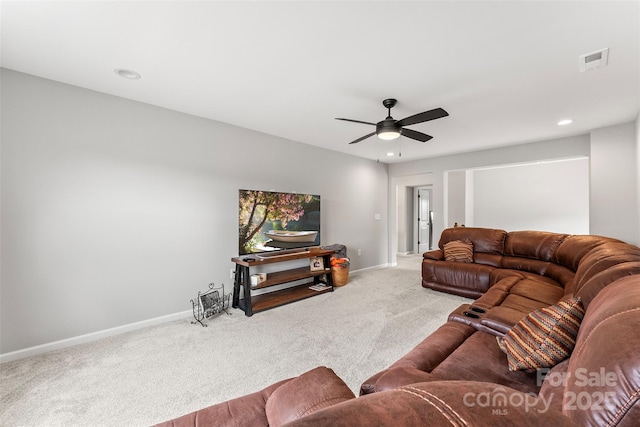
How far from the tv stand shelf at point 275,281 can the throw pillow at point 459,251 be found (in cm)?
188

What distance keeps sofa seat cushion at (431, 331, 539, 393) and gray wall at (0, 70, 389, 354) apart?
2.95 meters

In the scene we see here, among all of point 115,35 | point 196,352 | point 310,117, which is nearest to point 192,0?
point 115,35

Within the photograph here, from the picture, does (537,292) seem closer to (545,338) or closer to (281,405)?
(545,338)

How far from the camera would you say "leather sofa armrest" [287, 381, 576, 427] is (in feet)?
1.30

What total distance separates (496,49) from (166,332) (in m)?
3.92

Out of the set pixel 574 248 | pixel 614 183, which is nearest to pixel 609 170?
pixel 614 183

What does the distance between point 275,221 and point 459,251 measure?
2919 mm

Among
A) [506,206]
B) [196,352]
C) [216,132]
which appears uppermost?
[216,132]

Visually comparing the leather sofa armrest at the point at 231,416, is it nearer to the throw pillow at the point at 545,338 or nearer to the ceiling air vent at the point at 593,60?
the throw pillow at the point at 545,338

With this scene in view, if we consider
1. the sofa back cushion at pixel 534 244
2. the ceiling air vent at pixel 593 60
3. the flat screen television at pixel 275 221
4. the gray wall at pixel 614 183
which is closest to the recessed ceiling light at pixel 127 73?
the flat screen television at pixel 275 221

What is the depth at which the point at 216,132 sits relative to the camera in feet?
11.5

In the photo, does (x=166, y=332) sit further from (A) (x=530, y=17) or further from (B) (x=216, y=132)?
(A) (x=530, y=17)

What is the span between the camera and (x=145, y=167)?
2.95 meters

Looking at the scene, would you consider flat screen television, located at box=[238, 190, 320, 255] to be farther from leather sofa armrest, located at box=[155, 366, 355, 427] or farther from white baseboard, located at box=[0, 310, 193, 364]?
leather sofa armrest, located at box=[155, 366, 355, 427]
